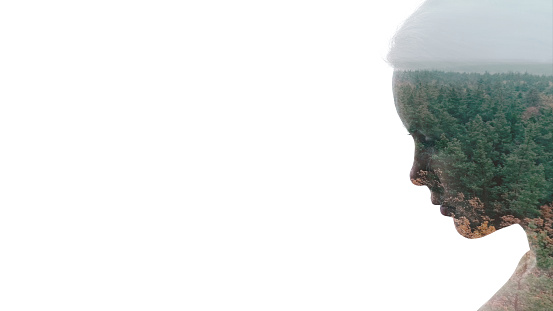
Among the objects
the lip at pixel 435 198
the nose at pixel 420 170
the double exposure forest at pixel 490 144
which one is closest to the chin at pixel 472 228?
the double exposure forest at pixel 490 144

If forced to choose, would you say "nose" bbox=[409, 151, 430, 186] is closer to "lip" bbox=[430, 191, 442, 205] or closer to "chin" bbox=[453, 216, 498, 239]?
"lip" bbox=[430, 191, 442, 205]

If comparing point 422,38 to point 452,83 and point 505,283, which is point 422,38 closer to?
point 452,83

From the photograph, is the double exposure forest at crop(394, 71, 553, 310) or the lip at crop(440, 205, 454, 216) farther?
the lip at crop(440, 205, 454, 216)

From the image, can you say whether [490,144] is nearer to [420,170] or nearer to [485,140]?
[485,140]

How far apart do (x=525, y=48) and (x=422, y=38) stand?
1.38ft

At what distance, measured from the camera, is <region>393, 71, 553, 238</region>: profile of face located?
A: 2.47m

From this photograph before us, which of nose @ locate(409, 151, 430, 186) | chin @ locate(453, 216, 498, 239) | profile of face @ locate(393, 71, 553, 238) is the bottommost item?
chin @ locate(453, 216, 498, 239)

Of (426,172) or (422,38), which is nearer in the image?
(422,38)

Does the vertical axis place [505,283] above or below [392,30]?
below

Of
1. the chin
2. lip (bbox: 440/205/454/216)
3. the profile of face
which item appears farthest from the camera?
lip (bbox: 440/205/454/216)

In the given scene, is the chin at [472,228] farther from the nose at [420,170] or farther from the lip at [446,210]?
the nose at [420,170]

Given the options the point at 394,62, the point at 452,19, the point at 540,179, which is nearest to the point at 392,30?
the point at 394,62

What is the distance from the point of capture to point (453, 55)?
2555mm

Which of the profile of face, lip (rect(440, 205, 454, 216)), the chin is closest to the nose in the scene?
the profile of face
